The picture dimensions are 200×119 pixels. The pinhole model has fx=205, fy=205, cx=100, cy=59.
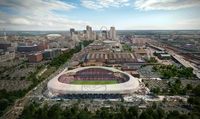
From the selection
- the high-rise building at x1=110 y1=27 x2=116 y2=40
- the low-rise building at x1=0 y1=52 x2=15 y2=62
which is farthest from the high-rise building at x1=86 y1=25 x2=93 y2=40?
the low-rise building at x1=0 y1=52 x2=15 y2=62

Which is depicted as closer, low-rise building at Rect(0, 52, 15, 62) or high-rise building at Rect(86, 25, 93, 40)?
low-rise building at Rect(0, 52, 15, 62)

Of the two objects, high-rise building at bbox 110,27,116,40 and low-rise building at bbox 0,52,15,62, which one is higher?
high-rise building at bbox 110,27,116,40

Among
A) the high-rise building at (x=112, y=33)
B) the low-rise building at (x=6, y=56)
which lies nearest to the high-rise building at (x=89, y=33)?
the high-rise building at (x=112, y=33)

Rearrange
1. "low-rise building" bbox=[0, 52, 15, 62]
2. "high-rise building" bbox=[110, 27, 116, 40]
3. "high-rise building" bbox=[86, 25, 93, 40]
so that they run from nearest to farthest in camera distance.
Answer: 1. "low-rise building" bbox=[0, 52, 15, 62]
2. "high-rise building" bbox=[110, 27, 116, 40]
3. "high-rise building" bbox=[86, 25, 93, 40]

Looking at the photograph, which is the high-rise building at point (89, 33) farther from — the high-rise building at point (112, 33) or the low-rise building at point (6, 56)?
the low-rise building at point (6, 56)

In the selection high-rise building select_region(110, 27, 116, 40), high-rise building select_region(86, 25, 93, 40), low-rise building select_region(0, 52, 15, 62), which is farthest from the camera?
high-rise building select_region(86, 25, 93, 40)

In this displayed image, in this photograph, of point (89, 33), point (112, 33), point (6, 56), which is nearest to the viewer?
point (6, 56)

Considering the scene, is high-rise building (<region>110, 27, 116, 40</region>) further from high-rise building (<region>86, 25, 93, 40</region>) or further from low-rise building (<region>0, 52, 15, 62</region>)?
low-rise building (<region>0, 52, 15, 62</region>)

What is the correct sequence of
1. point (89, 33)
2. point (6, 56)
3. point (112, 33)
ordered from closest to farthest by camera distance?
point (6, 56), point (112, 33), point (89, 33)

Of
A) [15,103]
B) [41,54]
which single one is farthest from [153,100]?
[41,54]

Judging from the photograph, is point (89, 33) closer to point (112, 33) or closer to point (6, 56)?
point (112, 33)

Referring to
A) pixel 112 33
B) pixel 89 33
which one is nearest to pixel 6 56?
pixel 89 33
